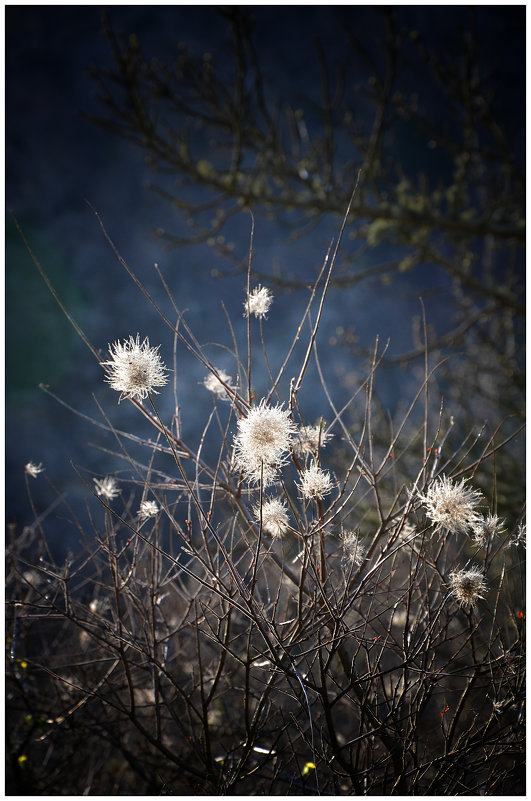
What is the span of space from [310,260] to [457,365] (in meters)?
4.24

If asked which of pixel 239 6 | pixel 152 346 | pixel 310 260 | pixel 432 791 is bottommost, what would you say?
pixel 432 791

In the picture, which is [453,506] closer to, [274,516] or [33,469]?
[274,516]

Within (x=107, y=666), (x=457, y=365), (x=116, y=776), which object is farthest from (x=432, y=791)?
(x=457, y=365)

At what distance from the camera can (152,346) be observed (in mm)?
978

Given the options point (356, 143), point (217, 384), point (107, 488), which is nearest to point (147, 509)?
point (107, 488)

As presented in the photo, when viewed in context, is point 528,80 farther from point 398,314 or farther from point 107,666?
point 398,314

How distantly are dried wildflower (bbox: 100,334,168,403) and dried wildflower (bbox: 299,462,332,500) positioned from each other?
0.37 metres

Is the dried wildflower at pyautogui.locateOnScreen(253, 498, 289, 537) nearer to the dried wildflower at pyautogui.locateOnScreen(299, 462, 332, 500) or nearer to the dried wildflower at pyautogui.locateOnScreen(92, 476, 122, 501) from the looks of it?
the dried wildflower at pyautogui.locateOnScreen(299, 462, 332, 500)

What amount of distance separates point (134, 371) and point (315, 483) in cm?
44

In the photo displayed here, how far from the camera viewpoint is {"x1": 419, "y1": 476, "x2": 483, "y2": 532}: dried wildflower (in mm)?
927

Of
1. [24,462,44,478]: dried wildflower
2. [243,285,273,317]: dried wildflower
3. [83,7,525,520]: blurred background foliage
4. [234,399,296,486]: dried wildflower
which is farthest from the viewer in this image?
[83,7,525,520]: blurred background foliage

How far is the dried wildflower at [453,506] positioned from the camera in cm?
93

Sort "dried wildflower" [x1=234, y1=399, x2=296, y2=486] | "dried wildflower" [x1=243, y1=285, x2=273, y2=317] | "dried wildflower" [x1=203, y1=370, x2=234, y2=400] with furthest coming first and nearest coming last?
"dried wildflower" [x1=203, y1=370, x2=234, y2=400], "dried wildflower" [x1=243, y1=285, x2=273, y2=317], "dried wildflower" [x1=234, y1=399, x2=296, y2=486]

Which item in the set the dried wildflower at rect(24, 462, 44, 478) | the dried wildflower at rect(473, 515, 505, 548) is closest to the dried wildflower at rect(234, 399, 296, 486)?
the dried wildflower at rect(473, 515, 505, 548)
